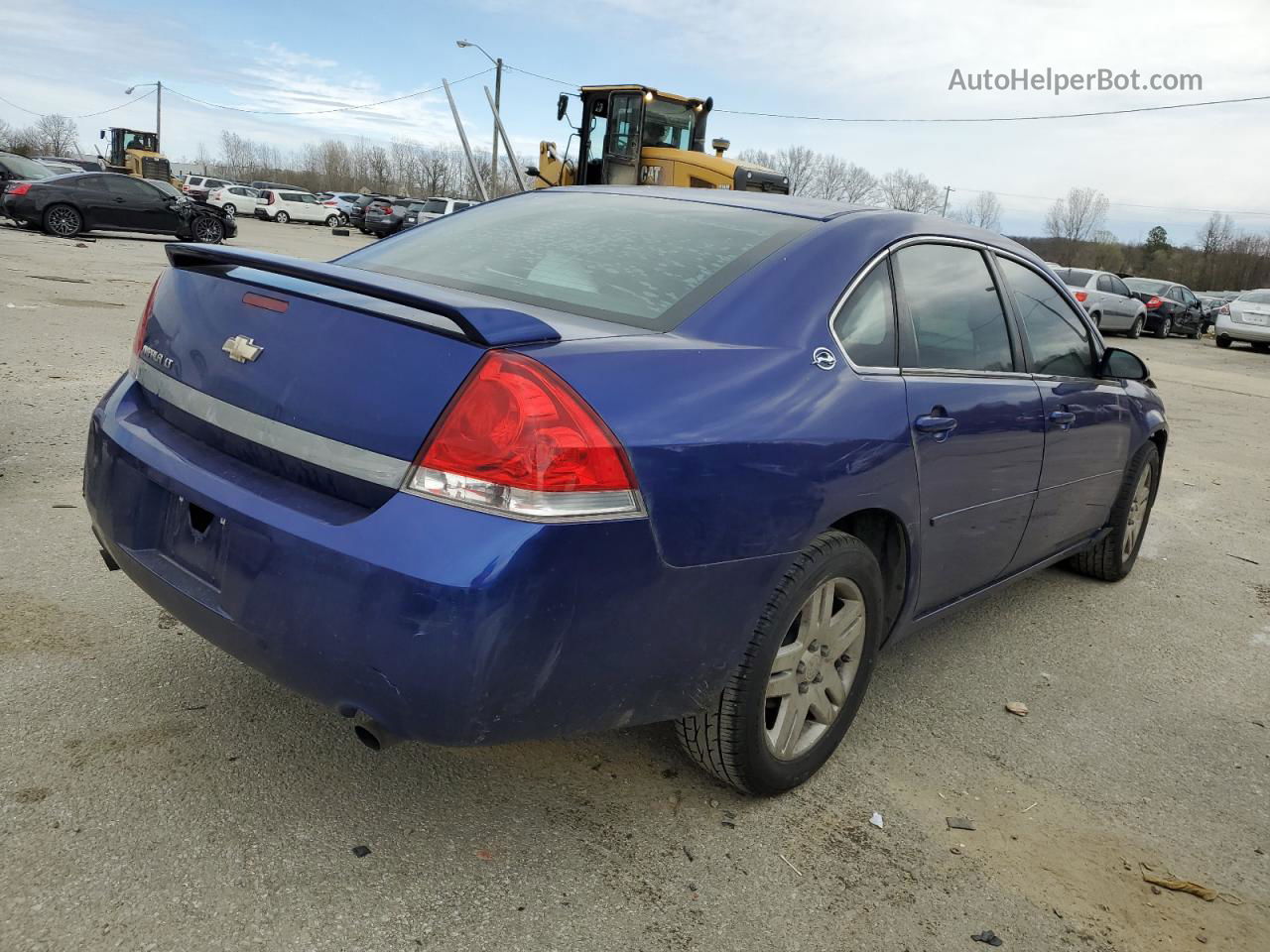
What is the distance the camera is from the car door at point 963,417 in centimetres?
299

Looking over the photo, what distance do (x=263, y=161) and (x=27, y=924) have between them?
142 metres

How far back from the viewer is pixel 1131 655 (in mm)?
4156

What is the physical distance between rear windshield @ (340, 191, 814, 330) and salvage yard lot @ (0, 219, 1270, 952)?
1305 mm

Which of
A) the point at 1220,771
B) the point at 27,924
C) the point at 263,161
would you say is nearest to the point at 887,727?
the point at 1220,771

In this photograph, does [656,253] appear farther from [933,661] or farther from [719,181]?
[719,181]

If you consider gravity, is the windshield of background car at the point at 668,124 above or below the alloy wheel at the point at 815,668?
above

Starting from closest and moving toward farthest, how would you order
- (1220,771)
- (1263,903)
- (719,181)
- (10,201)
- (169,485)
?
(169,485) < (1263,903) < (1220,771) < (719,181) < (10,201)

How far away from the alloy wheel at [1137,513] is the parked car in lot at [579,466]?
6.05ft

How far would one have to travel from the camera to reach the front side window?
3762mm

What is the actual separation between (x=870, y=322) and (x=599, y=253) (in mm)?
807

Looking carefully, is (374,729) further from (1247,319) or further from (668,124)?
(1247,319)

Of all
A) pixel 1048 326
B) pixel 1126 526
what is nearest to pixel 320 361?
pixel 1048 326

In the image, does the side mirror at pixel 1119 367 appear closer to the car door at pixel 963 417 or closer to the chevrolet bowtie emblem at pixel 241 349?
the car door at pixel 963 417

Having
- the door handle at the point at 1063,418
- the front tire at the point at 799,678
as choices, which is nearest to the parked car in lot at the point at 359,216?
the door handle at the point at 1063,418
